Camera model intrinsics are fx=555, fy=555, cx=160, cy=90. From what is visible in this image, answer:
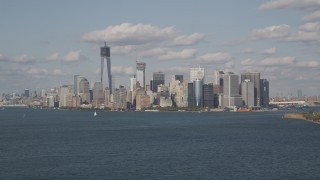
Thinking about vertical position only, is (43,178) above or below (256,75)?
below

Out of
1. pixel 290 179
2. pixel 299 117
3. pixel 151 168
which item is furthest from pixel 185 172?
pixel 299 117

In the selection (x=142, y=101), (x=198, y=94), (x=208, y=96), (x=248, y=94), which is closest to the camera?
(x=198, y=94)

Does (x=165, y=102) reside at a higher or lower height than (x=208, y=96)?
lower

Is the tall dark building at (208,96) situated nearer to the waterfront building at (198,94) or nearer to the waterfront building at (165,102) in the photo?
the waterfront building at (198,94)

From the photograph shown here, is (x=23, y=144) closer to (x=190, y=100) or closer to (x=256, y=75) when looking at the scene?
(x=190, y=100)

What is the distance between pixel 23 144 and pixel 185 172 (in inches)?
790

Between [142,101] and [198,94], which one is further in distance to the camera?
[142,101]

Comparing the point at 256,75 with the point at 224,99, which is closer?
the point at 224,99

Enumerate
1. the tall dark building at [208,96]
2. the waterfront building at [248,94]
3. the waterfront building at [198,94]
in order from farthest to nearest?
1. the waterfront building at [248,94]
2. the tall dark building at [208,96]
3. the waterfront building at [198,94]

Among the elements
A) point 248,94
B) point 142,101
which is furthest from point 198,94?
point 142,101

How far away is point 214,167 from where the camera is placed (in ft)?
102

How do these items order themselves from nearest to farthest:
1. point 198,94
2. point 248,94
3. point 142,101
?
point 198,94 → point 248,94 → point 142,101

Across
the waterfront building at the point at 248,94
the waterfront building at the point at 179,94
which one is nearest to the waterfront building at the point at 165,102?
the waterfront building at the point at 179,94

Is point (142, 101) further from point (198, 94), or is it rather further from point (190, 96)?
point (198, 94)
